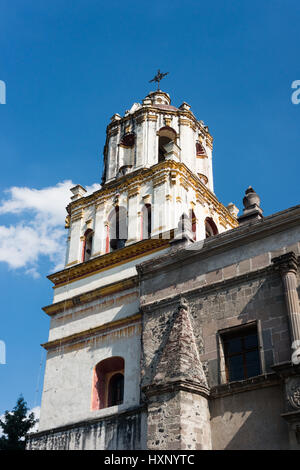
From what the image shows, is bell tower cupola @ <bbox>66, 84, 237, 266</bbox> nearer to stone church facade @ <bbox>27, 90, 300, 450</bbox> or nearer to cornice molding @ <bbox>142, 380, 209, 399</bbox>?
stone church facade @ <bbox>27, 90, 300, 450</bbox>

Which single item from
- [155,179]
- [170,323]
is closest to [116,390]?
[170,323]

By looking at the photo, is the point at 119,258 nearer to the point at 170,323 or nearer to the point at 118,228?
the point at 118,228

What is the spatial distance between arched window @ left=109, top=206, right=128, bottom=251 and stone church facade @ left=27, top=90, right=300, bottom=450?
2.1 inches

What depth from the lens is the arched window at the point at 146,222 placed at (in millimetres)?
22891

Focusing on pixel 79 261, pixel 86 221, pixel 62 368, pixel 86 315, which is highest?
pixel 86 221

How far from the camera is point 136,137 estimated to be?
26906 millimetres

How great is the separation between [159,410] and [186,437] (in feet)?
3.17

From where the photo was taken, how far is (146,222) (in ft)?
76.3

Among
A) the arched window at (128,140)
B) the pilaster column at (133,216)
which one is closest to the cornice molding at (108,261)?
the pilaster column at (133,216)

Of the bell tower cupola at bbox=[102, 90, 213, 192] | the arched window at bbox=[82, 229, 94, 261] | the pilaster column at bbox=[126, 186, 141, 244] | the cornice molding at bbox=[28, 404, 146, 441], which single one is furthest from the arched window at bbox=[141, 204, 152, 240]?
the cornice molding at bbox=[28, 404, 146, 441]

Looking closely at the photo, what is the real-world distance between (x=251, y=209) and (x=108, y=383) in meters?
7.12

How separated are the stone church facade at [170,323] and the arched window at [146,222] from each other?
0.16ft

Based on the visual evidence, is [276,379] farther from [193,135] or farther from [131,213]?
[193,135]
